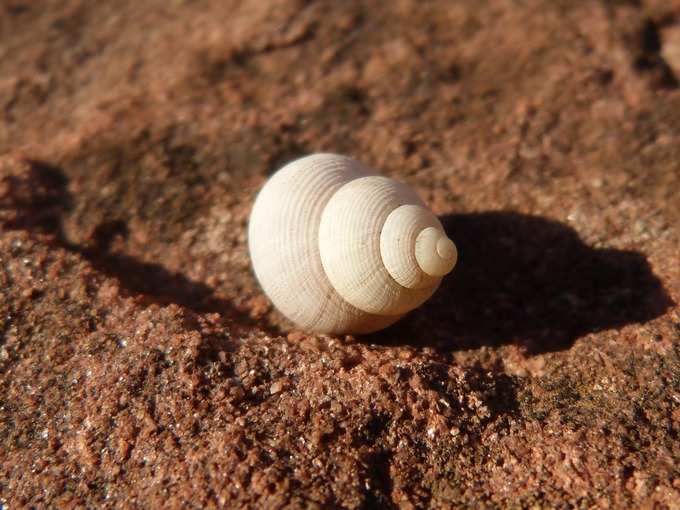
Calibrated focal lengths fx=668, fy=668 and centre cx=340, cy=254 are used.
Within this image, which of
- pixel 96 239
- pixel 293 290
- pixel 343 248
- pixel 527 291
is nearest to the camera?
pixel 343 248

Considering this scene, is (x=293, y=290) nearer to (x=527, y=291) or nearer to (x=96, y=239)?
(x=527, y=291)

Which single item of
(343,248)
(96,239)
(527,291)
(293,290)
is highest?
(343,248)

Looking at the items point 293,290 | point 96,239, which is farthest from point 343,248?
point 96,239

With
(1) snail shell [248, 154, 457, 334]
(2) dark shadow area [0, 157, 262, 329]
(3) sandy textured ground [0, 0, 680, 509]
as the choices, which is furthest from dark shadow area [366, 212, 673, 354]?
(2) dark shadow area [0, 157, 262, 329]

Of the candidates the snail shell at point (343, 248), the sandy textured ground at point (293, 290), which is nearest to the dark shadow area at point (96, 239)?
the sandy textured ground at point (293, 290)

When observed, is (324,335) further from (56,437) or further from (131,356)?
(56,437)

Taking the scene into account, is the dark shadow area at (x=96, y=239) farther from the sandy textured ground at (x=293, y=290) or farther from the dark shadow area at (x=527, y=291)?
the dark shadow area at (x=527, y=291)
